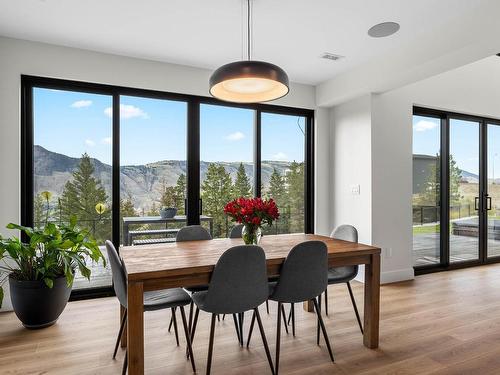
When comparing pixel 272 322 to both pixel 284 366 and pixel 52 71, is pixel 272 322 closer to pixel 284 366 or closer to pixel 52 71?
pixel 284 366

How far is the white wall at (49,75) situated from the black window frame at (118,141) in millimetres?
79

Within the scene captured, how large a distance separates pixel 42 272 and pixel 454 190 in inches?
211

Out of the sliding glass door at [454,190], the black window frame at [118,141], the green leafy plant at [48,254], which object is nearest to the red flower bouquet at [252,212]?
the green leafy plant at [48,254]

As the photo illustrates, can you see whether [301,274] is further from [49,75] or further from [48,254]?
[49,75]

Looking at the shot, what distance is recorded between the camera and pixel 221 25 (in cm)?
318

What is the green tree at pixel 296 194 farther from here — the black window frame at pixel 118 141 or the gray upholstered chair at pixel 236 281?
the gray upholstered chair at pixel 236 281

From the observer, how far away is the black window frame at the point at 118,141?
3.54 meters

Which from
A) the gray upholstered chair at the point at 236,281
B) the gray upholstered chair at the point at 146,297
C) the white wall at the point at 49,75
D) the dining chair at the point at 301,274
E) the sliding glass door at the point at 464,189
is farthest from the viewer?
the sliding glass door at the point at 464,189

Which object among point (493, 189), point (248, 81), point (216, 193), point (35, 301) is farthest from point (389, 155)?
point (35, 301)

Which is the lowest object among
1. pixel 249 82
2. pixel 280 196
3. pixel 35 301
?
pixel 35 301

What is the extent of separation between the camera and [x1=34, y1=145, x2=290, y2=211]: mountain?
3666mm

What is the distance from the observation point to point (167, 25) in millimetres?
3174

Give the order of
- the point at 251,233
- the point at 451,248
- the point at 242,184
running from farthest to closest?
1. the point at 451,248
2. the point at 242,184
3. the point at 251,233

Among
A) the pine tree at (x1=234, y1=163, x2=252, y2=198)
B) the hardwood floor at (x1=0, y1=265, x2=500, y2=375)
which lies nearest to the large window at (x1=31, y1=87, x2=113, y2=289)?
the hardwood floor at (x1=0, y1=265, x2=500, y2=375)
